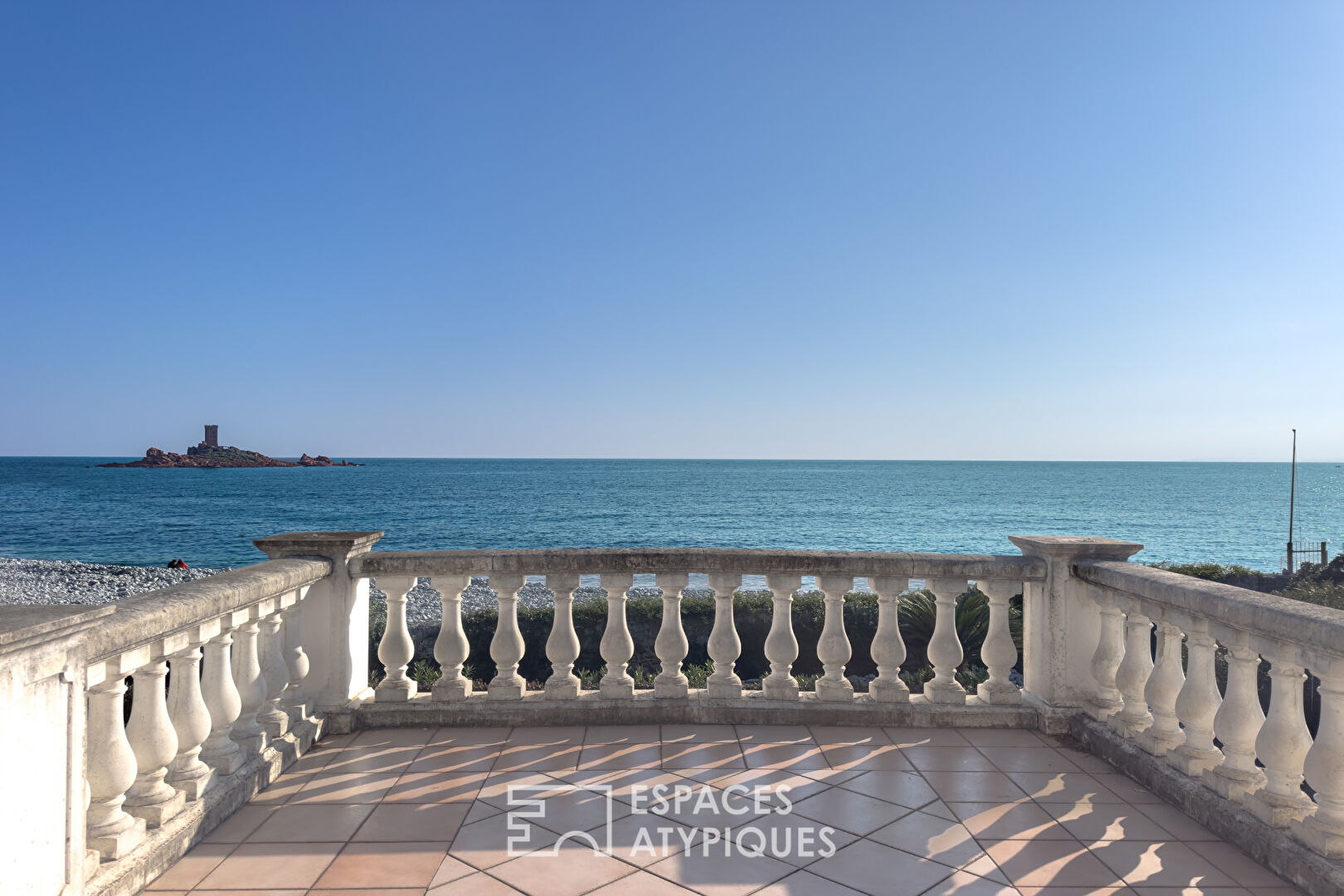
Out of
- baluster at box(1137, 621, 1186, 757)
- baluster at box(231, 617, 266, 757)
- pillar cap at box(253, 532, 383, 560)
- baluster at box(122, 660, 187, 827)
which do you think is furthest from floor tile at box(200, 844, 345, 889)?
baluster at box(1137, 621, 1186, 757)

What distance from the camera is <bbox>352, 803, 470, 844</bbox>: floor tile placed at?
2752 millimetres

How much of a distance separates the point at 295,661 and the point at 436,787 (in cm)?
116

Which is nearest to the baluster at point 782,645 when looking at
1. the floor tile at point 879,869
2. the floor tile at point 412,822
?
the floor tile at point 879,869

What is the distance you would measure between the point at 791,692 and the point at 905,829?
131 centimetres

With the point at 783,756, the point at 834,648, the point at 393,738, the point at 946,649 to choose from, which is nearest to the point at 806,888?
the point at 783,756

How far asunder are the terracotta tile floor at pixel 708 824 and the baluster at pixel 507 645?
29cm

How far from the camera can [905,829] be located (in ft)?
9.28

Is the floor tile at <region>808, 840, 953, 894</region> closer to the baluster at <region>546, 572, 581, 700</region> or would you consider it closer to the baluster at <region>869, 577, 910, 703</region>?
the baluster at <region>869, 577, 910, 703</region>

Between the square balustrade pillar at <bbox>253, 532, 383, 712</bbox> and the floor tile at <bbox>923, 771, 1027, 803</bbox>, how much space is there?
315cm

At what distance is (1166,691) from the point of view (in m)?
3.34

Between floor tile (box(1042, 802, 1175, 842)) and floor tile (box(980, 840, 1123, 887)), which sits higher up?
floor tile (box(980, 840, 1123, 887))

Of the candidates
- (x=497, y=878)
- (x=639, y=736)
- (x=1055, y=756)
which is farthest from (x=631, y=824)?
(x=1055, y=756)

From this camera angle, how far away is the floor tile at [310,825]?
2.76 meters

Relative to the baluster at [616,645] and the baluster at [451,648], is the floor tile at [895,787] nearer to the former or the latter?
the baluster at [616,645]
